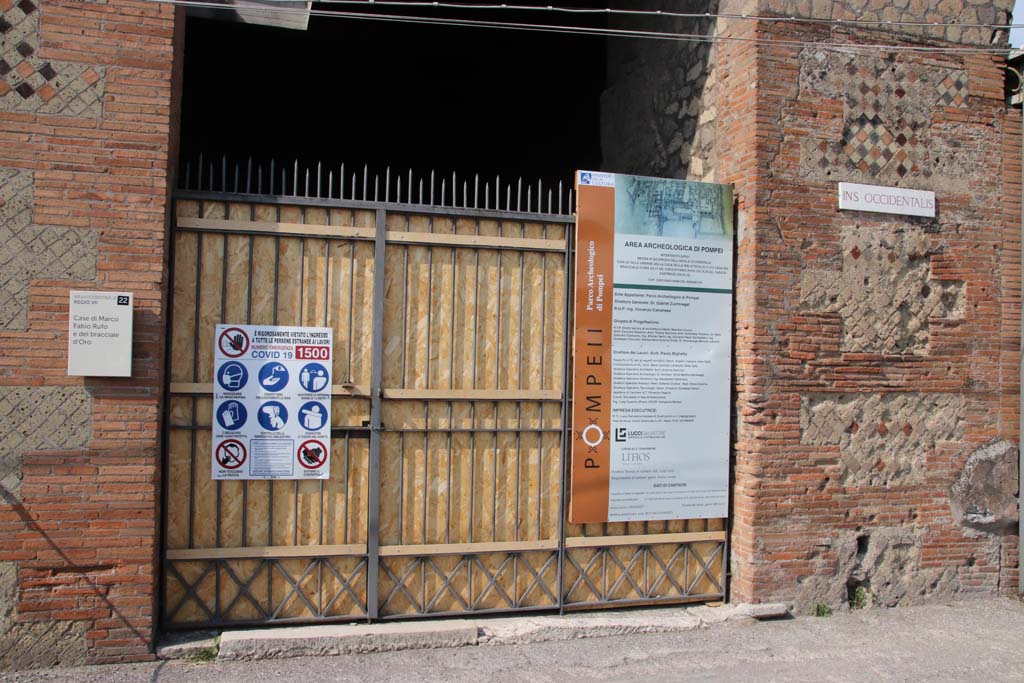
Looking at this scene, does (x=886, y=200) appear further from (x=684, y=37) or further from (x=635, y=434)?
(x=635, y=434)

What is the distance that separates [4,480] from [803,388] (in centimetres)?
526

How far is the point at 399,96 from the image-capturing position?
12.2 meters

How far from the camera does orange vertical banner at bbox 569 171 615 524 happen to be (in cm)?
608

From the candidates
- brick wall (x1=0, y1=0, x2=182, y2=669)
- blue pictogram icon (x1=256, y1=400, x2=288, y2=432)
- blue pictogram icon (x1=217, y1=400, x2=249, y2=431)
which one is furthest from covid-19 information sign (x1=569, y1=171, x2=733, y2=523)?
brick wall (x1=0, y1=0, x2=182, y2=669)

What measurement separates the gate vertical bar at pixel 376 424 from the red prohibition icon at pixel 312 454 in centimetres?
32

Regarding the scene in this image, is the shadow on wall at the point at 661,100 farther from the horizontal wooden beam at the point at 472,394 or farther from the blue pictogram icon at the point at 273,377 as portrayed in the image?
the blue pictogram icon at the point at 273,377

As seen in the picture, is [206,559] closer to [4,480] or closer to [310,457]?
[310,457]

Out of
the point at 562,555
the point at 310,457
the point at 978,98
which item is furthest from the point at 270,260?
the point at 978,98

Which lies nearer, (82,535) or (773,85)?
(82,535)

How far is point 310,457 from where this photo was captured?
5.68 meters

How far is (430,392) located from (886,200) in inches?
149

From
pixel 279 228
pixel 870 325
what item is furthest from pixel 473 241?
pixel 870 325

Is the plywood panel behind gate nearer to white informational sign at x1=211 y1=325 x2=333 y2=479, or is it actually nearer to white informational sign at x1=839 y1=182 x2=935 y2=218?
white informational sign at x1=211 y1=325 x2=333 y2=479

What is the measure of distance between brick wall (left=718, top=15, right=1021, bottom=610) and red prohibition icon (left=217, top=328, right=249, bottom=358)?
11.5ft
